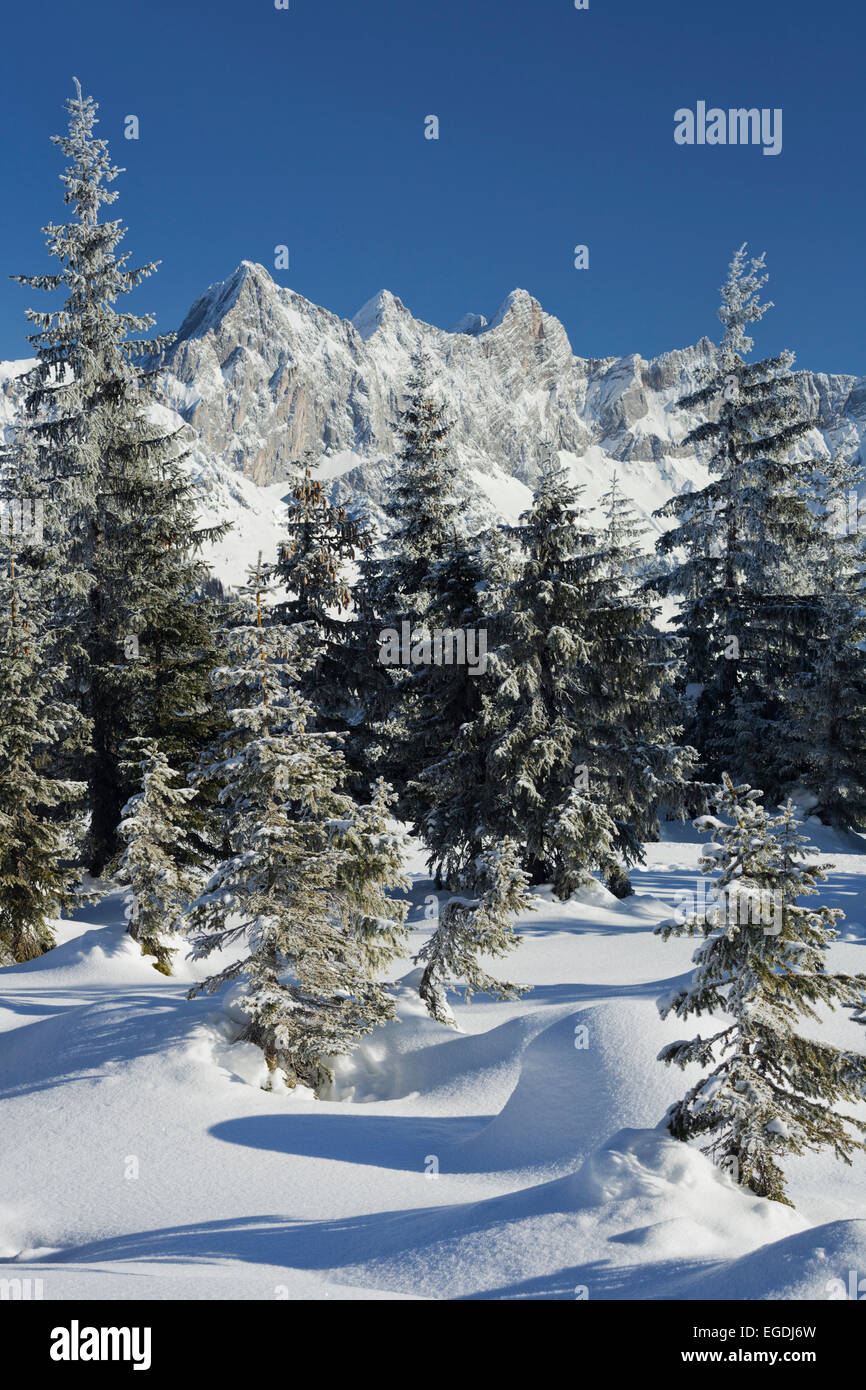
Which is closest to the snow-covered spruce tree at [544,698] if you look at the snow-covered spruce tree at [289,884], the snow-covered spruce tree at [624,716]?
the snow-covered spruce tree at [624,716]

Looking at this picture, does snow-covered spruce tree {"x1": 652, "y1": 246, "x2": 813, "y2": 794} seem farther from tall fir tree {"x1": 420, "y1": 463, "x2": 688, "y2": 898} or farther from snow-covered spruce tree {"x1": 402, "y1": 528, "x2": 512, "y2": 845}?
snow-covered spruce tree {"x1": 402, "y1": 528, "x2": 512, "y2": 845}

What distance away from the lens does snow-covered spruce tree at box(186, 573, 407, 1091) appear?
9.00 meters

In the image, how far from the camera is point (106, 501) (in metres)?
19.5

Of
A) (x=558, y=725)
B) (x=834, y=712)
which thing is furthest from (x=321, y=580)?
(x=834, y=712)

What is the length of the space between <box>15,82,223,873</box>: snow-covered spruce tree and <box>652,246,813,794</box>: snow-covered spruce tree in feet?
46.8

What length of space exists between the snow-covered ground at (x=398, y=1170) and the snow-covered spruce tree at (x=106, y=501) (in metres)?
8.19

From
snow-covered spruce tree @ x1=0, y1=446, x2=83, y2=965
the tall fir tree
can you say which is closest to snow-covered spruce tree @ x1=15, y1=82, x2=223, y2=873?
snow-covered spruce tree @ x1=0, y1=446, x2=83, y2=965

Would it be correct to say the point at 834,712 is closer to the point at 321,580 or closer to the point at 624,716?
the point at 624,716

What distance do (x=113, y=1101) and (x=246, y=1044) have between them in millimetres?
1555

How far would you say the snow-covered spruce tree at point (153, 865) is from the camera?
13141mm

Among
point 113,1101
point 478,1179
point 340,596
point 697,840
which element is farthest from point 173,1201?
point 697,840

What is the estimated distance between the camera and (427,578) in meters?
17.1

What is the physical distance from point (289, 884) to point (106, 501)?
1372 cm

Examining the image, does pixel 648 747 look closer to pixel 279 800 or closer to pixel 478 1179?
pixel 279 800
